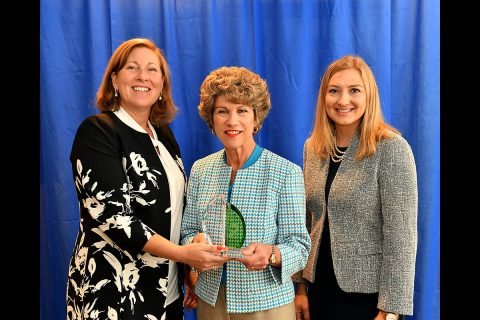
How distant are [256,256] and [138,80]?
0.86 m

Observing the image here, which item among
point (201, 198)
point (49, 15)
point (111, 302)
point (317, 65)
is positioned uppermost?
point (49, 15)

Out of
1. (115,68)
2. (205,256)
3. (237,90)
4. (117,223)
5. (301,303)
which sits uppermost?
(115,68)

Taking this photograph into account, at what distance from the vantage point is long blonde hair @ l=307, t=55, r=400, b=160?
5.94 feet

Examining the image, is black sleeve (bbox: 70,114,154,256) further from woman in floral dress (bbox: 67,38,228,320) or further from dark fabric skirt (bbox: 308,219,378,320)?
dark fabric skirt (bbox: 308,219,378,320)

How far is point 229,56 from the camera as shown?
95.7 inches

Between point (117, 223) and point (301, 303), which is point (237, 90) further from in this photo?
point (301, 303)

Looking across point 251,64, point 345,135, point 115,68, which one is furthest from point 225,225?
point 251,64

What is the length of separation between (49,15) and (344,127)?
1622 millimetres

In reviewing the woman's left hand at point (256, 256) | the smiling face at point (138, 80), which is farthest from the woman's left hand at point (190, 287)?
the smiling face at point (138, 80)

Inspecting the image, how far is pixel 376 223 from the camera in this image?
70.8 inches

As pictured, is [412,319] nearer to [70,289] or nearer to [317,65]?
[317,65]

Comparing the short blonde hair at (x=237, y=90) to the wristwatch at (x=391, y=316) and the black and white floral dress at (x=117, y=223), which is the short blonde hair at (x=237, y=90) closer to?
the black and white floral dress at (x=117, y=223)

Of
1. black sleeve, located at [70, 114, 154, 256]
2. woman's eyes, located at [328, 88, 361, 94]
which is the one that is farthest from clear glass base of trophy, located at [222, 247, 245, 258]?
woman's eyes, located at [328, 88, 361, 94]

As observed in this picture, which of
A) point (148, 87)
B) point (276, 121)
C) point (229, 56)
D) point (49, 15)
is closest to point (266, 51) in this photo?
point (229, 56)
